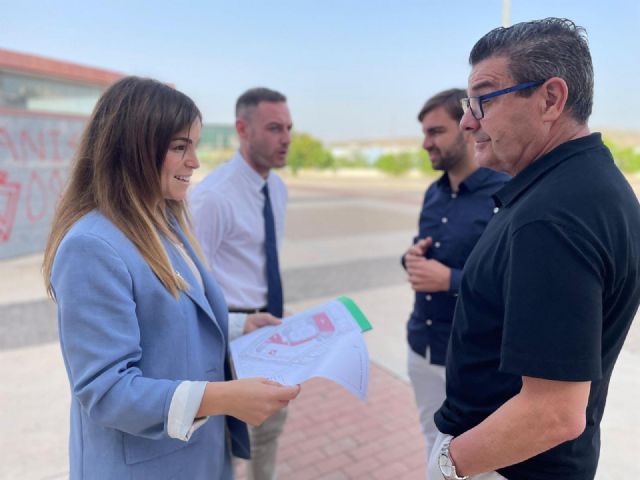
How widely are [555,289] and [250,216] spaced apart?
1.87m

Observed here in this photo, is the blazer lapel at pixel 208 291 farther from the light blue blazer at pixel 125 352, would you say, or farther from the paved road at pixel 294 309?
the paved road at pixel 294 309

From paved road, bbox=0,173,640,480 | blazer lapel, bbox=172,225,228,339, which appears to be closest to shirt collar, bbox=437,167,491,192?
blazer lapel, bbox=172,225,228,339

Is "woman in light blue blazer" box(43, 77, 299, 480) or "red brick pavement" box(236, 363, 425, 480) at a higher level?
"woman in light blue blazer" box(43, 77, 299, 480)

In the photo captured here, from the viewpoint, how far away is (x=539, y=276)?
0.93 m

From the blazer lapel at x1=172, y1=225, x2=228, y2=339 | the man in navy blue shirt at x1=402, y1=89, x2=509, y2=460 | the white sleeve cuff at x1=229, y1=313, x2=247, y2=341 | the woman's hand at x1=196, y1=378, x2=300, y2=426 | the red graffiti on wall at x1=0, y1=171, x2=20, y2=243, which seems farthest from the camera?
the red graffiti on wall at x1=0, y1=171, x2=20, y2=243

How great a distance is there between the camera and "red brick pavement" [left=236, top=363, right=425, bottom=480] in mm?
2684

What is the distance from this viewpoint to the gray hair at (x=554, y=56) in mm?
1076

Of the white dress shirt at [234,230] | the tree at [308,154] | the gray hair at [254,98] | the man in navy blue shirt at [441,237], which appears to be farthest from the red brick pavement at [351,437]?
the tree at [308,154]

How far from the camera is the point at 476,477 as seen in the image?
1.24m

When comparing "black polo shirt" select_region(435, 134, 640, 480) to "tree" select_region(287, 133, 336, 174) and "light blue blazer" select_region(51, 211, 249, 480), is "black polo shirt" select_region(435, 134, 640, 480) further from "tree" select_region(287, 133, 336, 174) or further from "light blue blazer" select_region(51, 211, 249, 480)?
"tree" select_region(287, 133, 336, 174)

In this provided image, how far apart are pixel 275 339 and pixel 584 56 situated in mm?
1269

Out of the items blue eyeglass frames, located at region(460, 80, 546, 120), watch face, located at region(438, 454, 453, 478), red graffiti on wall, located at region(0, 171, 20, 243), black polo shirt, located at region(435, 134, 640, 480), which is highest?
blue eyeglass frames, located at region(460, 80, 546, 120)

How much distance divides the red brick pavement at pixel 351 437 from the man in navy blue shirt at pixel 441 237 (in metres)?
0.53

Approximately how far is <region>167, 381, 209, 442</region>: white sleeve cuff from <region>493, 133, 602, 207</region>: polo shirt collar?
3.12 feet
